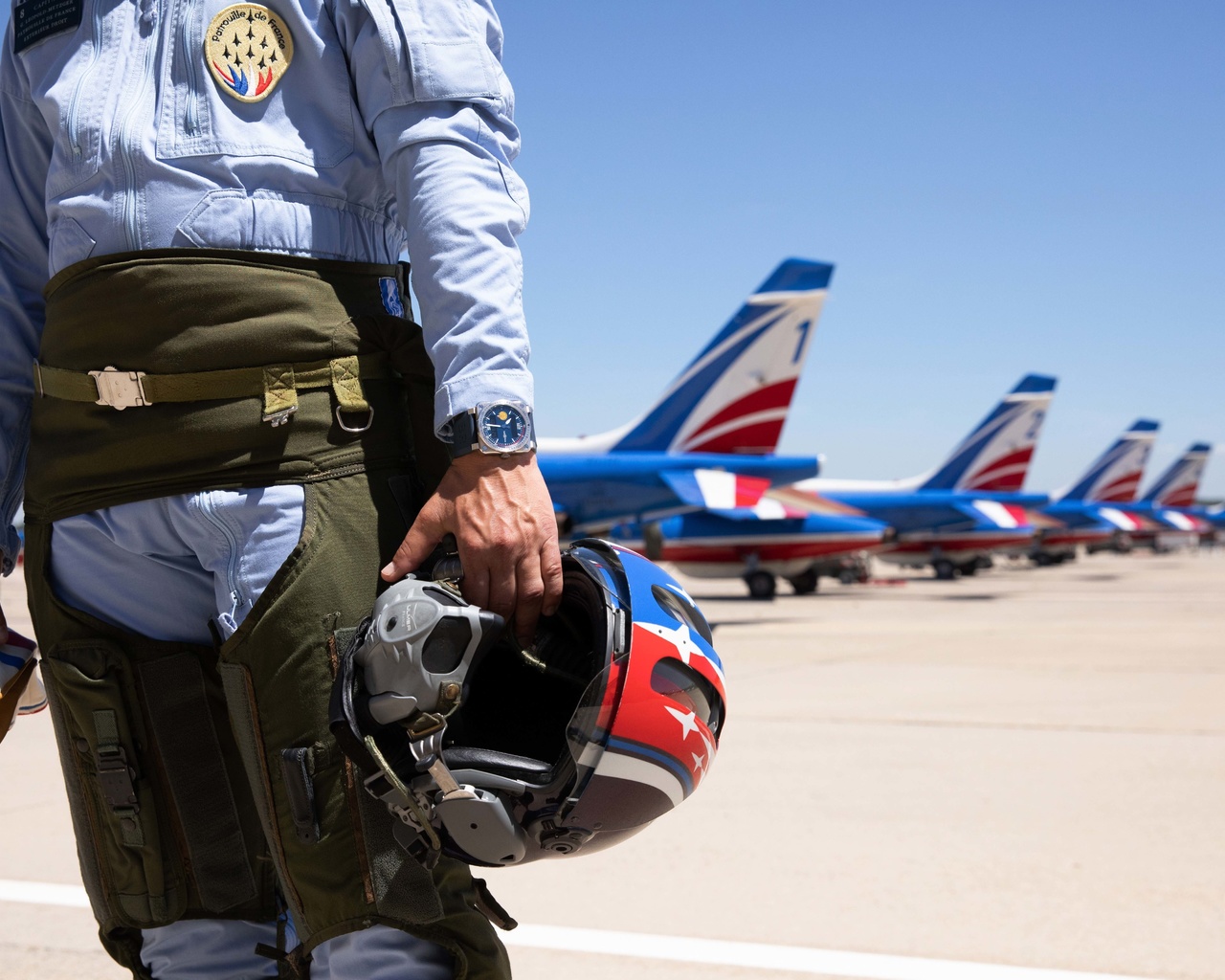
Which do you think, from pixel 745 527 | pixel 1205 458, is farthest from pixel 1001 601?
pixel 1205 458

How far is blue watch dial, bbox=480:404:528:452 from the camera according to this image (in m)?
1.44

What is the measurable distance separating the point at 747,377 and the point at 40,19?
54.0ft

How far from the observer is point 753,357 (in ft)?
58.2

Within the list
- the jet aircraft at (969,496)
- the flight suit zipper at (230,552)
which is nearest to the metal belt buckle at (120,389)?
the flight suit zipper at (230,552)

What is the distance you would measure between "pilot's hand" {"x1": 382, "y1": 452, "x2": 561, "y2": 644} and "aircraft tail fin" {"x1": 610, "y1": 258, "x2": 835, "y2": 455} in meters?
16.4

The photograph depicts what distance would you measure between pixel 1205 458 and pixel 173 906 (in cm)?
6179

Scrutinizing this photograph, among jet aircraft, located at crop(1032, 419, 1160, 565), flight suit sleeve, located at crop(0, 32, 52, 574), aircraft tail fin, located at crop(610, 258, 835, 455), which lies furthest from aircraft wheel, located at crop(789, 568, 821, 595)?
flight suit sleeve, located at crop(0, 32, 52, 574)

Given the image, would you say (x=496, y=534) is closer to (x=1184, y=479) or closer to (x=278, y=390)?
(x=278, y=390)

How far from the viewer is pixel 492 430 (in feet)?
4.74

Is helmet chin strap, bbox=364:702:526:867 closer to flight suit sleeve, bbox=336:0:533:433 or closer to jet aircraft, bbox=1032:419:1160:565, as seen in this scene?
flight suit sleeve, bbox=336:0:533:433

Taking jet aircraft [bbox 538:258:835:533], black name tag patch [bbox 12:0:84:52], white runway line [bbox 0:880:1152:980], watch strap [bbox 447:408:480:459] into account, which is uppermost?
black name tag patch [bbox 12:0:84:52]

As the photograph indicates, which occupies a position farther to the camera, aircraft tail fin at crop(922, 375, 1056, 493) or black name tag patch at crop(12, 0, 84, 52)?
A: aircraft tail fin at crop(922, 375, 1056, 493)


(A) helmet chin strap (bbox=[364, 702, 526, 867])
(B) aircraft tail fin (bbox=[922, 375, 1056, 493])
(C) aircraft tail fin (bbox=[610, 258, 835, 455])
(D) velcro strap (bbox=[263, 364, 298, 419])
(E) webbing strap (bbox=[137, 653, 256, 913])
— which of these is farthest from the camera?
(B) aircraft tail fin (bbox=[922, 375, 1056, 493])

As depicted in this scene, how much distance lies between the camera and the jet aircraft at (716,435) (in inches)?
676
